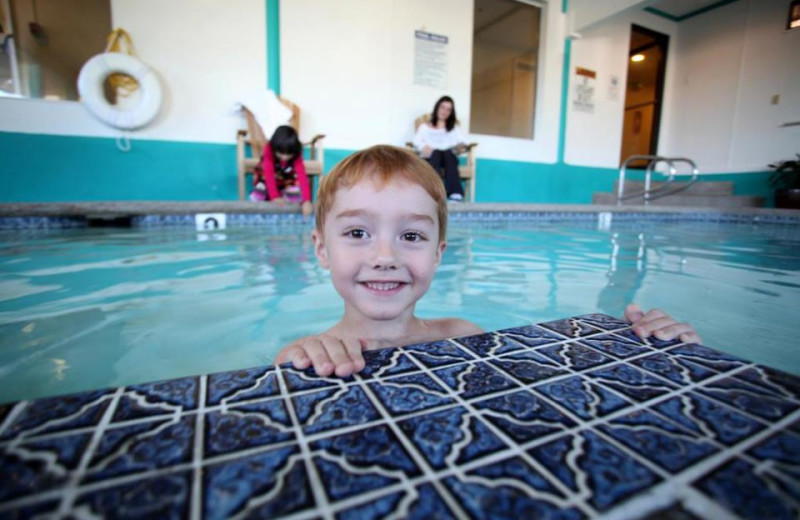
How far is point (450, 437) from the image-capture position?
0.56 m

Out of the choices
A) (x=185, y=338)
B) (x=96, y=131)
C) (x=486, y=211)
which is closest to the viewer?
(x=185, y=338)

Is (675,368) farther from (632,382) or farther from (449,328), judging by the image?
(449,328)

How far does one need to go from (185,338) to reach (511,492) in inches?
61.8

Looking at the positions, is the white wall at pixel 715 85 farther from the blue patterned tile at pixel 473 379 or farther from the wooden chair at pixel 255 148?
the blue patterned tile at pixel 473 379

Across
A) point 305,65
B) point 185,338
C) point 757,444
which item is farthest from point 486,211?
point 757,444

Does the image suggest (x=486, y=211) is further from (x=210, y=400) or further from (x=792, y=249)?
(x=210, y=400)

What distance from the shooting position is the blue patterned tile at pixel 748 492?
43 cm

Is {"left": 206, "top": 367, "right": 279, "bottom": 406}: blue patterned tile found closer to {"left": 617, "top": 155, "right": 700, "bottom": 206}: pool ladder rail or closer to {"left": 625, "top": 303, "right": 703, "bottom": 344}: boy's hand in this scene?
{"left": 625, "top": 303, "right": 703, "bottom": 344}: boy's hand

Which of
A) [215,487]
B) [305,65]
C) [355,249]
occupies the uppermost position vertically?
[305,65]

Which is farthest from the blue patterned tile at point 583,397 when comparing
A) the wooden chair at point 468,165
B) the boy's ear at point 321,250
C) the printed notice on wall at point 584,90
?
the printed notice on wall at point 584,90

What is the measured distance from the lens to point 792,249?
12.7 feet

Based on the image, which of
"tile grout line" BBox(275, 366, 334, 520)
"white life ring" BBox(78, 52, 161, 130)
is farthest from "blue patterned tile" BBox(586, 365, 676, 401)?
"white life ring" BBox(78, 52, 161, 130)

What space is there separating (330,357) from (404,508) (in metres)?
0.39

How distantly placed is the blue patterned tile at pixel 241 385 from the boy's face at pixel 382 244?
39 centimetres
